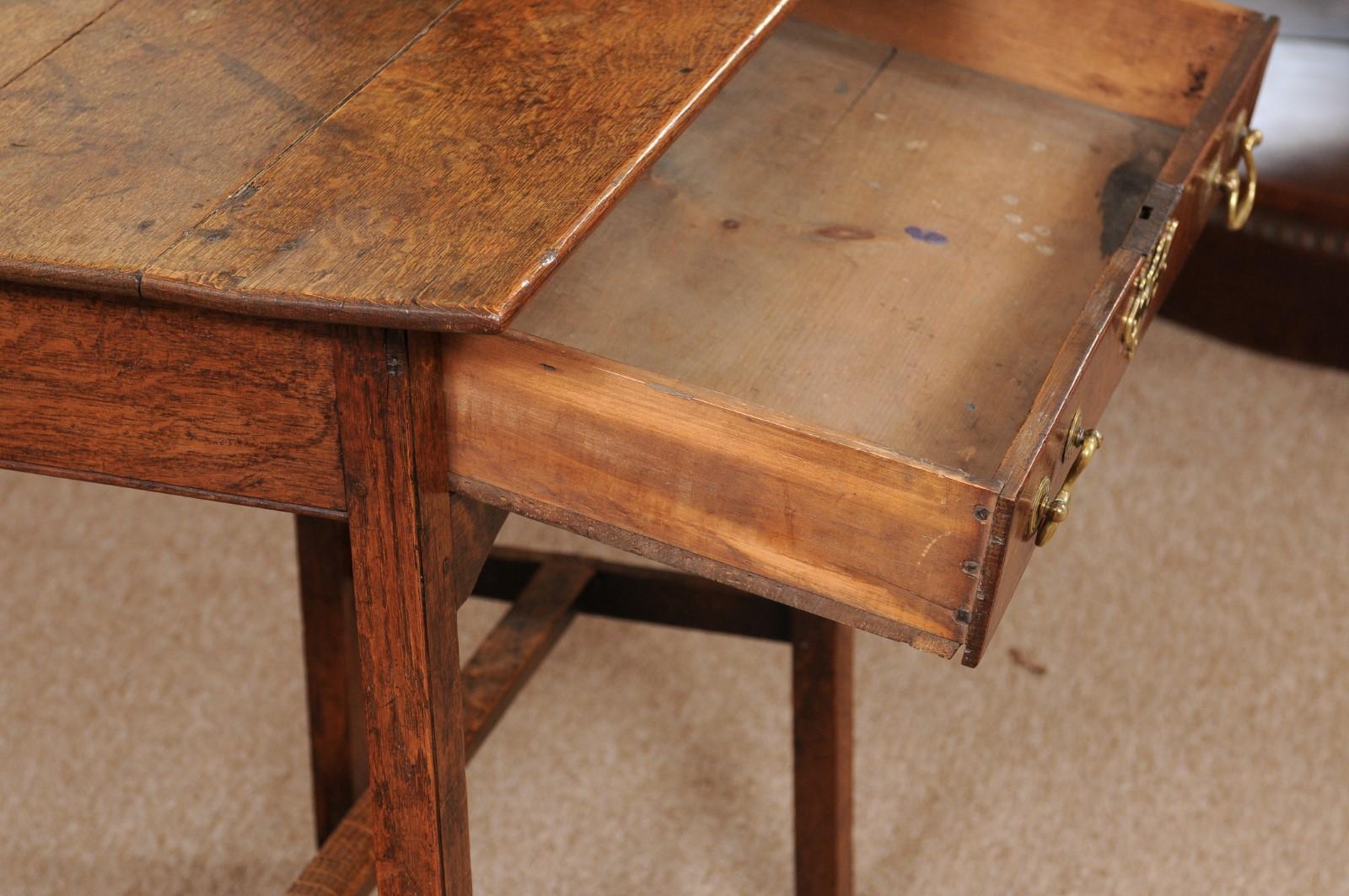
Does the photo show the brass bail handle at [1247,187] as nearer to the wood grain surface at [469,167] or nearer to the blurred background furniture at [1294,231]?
the wood grain surface at [469,167]

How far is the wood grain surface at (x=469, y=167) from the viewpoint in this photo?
57cm

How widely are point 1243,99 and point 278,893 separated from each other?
2.88ft

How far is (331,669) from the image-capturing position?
1084mm

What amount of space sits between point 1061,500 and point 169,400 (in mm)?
367

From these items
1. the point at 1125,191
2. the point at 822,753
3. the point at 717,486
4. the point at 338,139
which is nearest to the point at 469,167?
the point at 338,139

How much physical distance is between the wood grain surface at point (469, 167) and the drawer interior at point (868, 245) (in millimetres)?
117

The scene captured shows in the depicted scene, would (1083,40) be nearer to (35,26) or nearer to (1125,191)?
(1125,191)

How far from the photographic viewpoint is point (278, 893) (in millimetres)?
1188

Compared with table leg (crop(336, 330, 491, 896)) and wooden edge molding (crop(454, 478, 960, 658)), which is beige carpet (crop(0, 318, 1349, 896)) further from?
wooden edge molding (crop(454, 478, 960, 658))

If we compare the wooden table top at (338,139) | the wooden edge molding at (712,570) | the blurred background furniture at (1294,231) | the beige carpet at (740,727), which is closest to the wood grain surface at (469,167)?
the wooden table top at (338,139)

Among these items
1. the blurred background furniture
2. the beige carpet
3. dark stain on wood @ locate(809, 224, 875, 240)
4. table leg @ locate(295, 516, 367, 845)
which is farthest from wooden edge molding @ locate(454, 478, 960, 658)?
the blurred background furniture

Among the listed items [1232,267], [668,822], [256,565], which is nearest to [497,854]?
[668,822]

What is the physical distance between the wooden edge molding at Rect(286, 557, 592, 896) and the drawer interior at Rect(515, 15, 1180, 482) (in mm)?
321

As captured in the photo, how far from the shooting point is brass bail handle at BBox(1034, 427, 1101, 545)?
A: 628 millimetres
